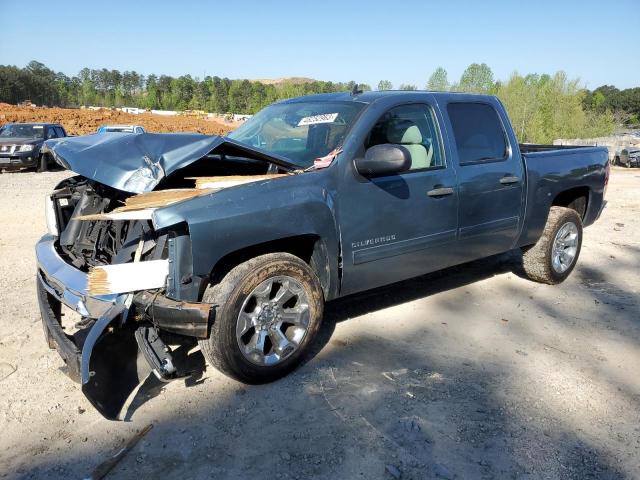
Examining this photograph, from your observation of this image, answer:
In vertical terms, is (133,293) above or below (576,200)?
below

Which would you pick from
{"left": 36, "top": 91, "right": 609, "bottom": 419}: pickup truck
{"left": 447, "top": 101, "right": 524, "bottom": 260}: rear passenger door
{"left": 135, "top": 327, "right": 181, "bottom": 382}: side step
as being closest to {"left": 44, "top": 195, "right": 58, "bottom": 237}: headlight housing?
{"left": 36, "top": 91, "right": 609, "bottom": 419}: pickup truck

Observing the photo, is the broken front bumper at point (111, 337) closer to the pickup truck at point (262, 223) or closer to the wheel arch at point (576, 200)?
the pickup truck at point (262, 223)

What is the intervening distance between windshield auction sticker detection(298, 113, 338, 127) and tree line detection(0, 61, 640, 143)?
1.57 ft

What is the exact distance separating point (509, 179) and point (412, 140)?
3.66 ft

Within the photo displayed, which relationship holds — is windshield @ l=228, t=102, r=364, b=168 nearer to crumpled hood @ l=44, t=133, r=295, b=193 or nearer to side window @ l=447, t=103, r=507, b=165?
crumpled hood @ l=44, t=133, r=295, b=193

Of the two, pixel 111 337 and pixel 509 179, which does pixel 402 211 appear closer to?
pixel 509 179

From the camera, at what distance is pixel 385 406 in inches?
125

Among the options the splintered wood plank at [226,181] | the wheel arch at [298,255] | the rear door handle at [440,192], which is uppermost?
the splintered wood plank at [226,181]

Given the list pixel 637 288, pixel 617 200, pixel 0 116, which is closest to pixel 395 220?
pixel 637 288

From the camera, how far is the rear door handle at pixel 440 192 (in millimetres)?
4035

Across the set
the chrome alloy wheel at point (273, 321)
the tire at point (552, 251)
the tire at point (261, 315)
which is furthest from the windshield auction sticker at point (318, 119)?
the tire at point (552, 251)

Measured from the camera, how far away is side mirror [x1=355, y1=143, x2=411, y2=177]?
3531mm

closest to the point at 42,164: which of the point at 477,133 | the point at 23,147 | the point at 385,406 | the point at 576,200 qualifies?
the point at 23,147

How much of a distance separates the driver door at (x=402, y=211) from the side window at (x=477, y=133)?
0.27m
